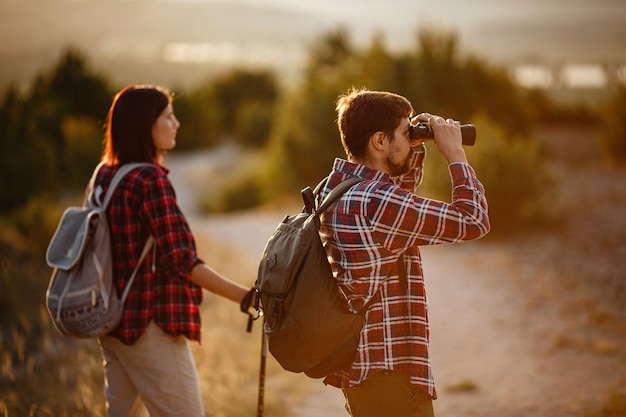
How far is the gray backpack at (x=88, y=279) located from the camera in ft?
8.75

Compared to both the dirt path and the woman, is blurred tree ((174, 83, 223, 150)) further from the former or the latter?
the woman

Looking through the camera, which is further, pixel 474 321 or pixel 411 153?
pixel 474 321

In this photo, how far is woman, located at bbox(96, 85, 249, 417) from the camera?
2.72m

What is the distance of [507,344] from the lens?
5977 millimetres

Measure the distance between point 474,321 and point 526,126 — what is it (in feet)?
27.7

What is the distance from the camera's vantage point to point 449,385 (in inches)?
201

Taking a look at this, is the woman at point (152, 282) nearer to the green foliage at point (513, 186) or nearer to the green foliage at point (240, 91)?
the green foliage at point (513, 186)

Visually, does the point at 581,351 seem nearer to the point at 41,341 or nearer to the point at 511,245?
the point at 511,245

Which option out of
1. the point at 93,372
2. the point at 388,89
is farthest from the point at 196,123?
the point at 93,372

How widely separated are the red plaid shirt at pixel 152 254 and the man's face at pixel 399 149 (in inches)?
35.2

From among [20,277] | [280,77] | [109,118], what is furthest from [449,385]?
[280,77]

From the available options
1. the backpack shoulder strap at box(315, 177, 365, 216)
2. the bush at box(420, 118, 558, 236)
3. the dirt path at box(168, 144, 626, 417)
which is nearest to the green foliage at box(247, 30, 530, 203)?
the bush at box(420, 118, 558, 236)

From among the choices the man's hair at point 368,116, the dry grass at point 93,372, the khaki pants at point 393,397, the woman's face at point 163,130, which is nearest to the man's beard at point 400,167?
the man's hair at point 368,116

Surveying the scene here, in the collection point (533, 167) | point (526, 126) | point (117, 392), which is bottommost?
point (117, 392)
